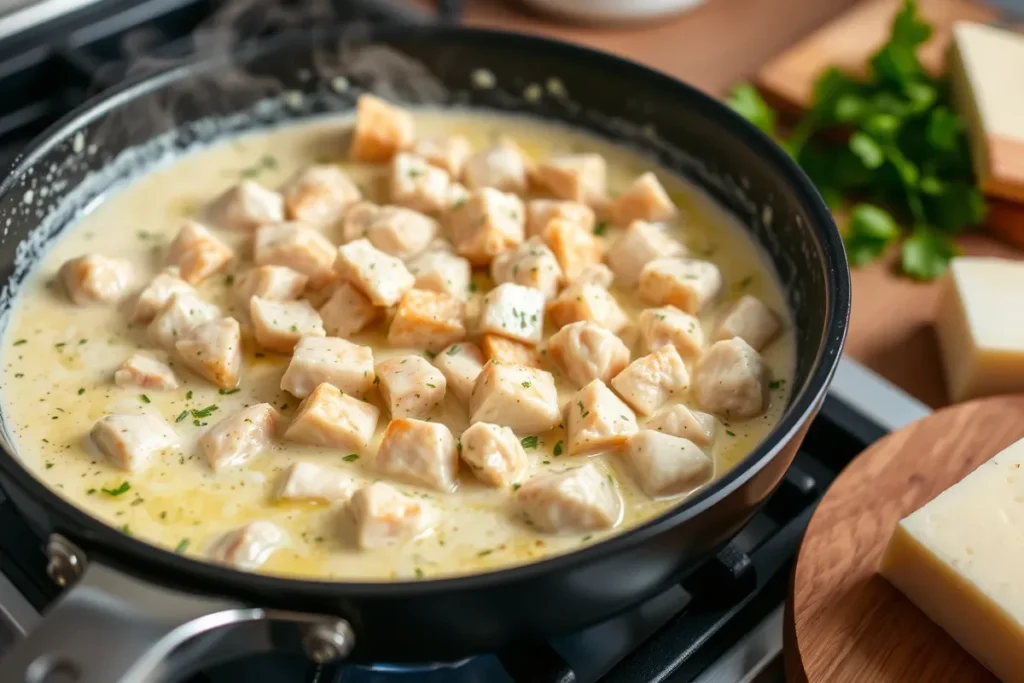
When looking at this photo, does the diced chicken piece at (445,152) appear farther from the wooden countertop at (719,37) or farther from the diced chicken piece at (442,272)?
the wooden countertop at (719,37)

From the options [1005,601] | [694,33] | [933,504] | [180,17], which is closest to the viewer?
[1005,601]

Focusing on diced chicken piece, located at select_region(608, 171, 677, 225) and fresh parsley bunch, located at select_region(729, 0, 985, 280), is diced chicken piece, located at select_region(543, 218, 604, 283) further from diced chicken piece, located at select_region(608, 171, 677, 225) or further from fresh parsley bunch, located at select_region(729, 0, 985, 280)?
fresh parsley bunch, located at select_region(729, 0, 985, 280)

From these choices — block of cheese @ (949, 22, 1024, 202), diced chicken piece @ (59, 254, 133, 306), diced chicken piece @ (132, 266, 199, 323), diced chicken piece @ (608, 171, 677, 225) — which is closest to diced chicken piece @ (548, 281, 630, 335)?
diced chicken piece @ (608, 171, 677, 225)

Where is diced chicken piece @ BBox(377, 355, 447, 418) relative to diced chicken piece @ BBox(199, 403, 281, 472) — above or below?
below

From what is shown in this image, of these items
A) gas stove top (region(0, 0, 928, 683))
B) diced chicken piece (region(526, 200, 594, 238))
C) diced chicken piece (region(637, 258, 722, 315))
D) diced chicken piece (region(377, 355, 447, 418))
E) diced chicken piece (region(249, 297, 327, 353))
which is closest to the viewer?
gas stove top (region(0, 0, 928, 683))

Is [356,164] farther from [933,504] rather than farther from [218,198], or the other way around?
[933,504]

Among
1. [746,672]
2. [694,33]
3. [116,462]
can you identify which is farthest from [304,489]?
[694,33]
